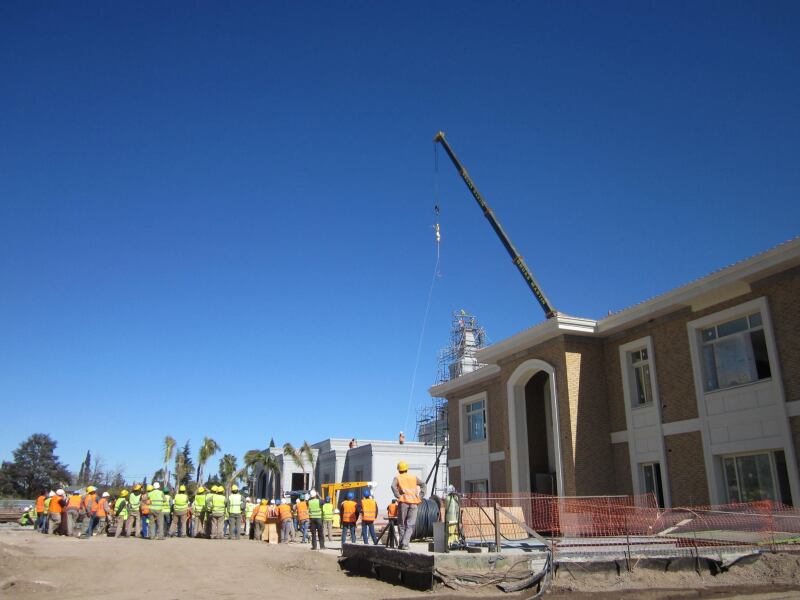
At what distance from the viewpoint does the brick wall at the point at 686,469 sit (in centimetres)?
1716

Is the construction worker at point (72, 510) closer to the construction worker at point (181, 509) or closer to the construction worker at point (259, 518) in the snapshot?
the construction worker at point (181, 509)

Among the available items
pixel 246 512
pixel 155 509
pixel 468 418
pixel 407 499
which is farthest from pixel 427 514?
pixel 468 418

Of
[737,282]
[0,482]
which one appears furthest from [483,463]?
[0,482]

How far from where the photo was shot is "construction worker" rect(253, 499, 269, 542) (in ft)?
73.8

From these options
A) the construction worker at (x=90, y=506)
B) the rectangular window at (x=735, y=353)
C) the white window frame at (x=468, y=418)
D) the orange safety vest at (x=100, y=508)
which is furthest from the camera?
the white window frame at (x=468, y=418)

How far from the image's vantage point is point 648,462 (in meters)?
19.0

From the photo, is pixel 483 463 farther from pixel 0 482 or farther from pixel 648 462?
pixel 0 482

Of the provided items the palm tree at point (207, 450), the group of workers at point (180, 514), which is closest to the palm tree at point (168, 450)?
the palm tree at point (207, 450)

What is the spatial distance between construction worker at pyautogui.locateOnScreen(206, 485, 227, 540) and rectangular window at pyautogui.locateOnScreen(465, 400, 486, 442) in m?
10.7

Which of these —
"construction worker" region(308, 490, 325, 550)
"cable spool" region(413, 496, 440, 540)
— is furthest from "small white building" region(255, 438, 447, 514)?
"cable spool" region(413, 496, 440, 540)

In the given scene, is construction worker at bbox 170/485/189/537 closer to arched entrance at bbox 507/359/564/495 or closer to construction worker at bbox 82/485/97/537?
construction worker at bbox 82/485/97/537

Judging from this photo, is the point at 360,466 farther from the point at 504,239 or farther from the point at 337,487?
the point at 504,239

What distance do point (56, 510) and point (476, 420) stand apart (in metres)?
16.0

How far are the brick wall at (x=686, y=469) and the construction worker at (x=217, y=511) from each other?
1405cm
